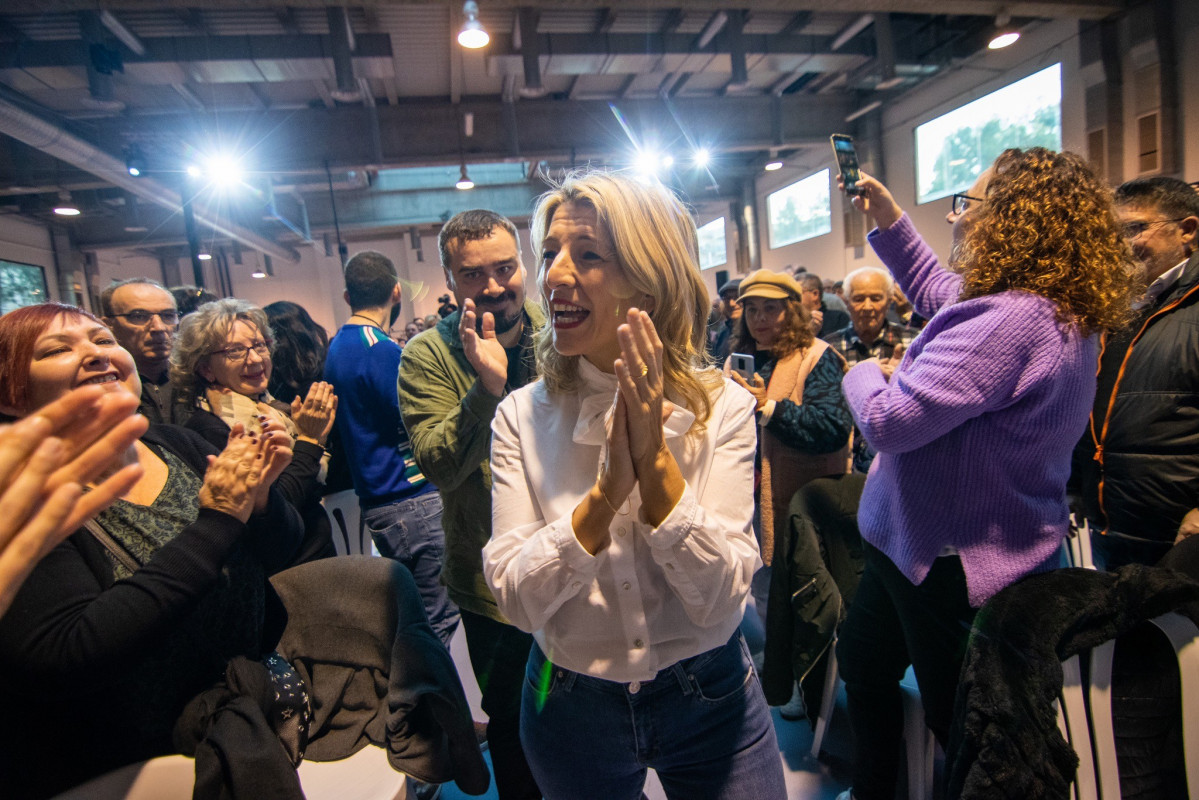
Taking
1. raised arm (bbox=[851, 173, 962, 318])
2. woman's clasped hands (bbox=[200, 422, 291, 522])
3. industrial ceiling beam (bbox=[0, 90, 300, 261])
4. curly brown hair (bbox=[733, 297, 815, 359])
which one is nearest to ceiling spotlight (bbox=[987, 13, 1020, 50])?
curly brown hair (bbox=[733, 297, 815, 359])

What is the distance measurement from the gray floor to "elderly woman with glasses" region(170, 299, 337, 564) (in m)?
1.14

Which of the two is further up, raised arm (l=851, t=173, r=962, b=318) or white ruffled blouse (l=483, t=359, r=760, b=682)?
raised arm (l=851, t=173, r=962, b=318)

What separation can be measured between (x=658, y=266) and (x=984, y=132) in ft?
25.3

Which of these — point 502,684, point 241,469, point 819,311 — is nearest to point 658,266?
point 241,469

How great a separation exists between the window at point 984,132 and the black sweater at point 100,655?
22.3 feet

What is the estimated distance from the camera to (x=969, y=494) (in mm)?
1249

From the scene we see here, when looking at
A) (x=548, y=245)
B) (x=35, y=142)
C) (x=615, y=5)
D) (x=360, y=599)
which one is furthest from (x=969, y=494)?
(x=35, y=142)

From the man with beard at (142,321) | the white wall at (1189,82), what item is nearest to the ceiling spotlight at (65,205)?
the man with beard at (142,321)

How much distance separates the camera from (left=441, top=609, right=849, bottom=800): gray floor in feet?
6.12

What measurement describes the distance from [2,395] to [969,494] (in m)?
1.99

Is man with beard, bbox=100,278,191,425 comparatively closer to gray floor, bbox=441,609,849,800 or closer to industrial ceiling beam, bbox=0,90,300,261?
gray floor, bbox=441,609,849,800

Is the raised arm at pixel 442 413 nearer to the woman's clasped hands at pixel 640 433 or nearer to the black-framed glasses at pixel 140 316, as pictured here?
the woman's clasped hands at pixel 640 433

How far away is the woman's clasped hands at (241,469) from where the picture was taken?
3.90 ft

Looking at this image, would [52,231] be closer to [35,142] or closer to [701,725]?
[35,142]
